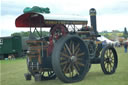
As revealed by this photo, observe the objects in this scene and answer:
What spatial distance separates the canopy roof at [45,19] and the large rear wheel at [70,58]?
0.66 metres

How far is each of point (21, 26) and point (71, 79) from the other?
294 cm

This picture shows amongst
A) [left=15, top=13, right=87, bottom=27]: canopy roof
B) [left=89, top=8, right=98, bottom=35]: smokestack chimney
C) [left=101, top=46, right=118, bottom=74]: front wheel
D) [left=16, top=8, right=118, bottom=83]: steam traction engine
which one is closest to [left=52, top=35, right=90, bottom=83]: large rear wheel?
[left=16, top=8, right=118, bottom=83]: steam traction engine

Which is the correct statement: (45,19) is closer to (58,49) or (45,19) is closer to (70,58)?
(58,49)

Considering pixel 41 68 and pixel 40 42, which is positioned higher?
pixel 40 42

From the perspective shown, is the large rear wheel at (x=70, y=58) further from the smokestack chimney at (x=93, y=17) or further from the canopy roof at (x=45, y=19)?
the smokestack chimney at (x=93, y=17)

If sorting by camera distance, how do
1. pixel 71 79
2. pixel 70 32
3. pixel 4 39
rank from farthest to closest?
pixel 4 39, pixel 70 32, pixel 71 79

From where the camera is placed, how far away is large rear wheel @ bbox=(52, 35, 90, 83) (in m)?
7.59

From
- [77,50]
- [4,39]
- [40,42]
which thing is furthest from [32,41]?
[4,39]

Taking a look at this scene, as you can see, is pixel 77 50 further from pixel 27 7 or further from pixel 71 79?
pixel 27 7

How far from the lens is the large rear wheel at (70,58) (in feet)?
24.9

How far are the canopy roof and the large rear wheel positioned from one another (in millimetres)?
664

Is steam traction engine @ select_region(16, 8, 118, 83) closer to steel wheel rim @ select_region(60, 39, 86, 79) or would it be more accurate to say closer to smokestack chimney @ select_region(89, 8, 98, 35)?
steel wheel rim @ select_region(60, 39, 86, 79)

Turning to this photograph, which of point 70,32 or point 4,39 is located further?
point 4,39

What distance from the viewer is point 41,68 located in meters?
8.35
